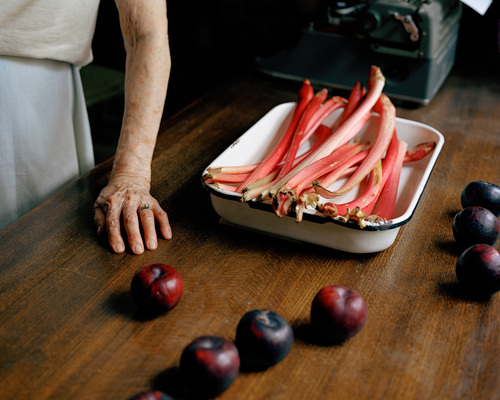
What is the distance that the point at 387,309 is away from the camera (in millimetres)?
978

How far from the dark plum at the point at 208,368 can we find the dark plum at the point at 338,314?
174mm

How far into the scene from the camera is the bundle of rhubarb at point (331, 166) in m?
1.07

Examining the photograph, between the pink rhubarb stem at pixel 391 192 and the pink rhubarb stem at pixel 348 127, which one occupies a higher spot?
the pink rhubarb stem at pixel 348 127

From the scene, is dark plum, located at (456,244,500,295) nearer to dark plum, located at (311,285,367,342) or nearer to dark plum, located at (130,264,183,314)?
dark plum, located at (311,285,367,342)

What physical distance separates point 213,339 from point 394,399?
1.01 feet

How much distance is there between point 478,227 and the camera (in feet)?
3.66

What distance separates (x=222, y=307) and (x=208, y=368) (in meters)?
0.23

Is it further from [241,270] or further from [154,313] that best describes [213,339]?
[241,270]

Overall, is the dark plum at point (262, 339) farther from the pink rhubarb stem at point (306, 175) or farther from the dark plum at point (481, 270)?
the dark plum at point (481, 270)

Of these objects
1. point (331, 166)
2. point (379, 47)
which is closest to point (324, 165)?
point (331, 166)

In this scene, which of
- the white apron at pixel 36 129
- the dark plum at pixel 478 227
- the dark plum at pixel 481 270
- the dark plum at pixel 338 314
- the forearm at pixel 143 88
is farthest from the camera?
the white apron at pixel 36 129

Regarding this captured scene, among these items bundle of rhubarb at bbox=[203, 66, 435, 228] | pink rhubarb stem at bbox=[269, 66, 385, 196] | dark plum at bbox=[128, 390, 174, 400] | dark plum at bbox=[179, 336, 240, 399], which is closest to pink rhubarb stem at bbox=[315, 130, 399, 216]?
bundle of rhubarb at bbox=[203, 66, 435, 228]

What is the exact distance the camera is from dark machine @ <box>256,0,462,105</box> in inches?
72.2

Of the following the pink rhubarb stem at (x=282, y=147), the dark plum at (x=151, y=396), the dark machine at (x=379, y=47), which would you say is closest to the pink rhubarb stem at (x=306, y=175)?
the pink rhubarb stem at (x=282, y=147)
